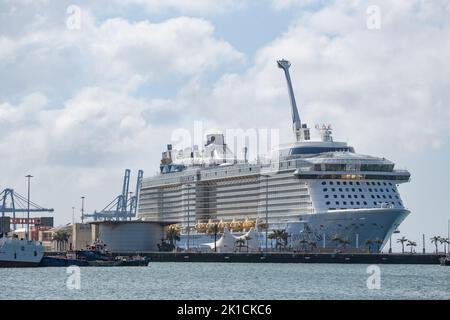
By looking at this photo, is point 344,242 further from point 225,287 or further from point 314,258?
point 225,287

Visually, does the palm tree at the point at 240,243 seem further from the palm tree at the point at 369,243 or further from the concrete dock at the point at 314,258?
the palm tree at the point at 369,243

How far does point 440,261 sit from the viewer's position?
12275cm

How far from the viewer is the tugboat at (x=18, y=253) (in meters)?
101

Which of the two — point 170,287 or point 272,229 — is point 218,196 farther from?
point 170,287

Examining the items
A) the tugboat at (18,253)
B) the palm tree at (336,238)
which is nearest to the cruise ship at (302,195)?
the palm tree at (336,238)

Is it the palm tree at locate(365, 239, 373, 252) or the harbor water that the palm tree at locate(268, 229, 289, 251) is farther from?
the harbor water

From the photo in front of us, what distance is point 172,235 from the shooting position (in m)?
152

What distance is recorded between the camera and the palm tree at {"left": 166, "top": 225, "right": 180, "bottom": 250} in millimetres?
150000

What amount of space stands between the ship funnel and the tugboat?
165 ft

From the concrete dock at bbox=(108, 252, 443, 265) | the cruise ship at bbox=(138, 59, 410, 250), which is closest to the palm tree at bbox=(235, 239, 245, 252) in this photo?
the cruise ship at bbox=(138, 59, 410, 250)

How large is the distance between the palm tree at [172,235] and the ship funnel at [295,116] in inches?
839

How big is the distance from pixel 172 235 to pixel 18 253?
50.8m

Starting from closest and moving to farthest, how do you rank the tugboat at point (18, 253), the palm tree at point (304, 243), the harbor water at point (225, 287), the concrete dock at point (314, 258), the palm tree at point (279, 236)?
the harbor water at point (225, 287), the tugboat at point (18, 253), the concrete dock at point (314, 258), the palm tree at point (304, 243), the palm tree at point (279, 236)
